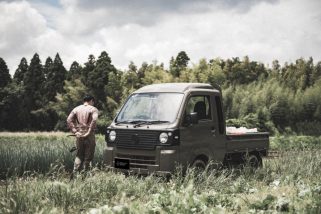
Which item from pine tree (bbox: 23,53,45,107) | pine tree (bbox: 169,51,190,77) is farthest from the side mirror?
pine tree (bbox: 23,53,45,107)

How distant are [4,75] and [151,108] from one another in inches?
2164

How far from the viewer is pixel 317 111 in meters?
34.9

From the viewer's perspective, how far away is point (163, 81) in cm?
4400

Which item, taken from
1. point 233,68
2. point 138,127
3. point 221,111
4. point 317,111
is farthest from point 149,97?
point 233,68

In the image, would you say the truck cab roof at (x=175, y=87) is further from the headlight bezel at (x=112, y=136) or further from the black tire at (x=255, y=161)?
the black tire at (x=255, y=161)

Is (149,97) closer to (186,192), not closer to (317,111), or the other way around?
(186,192)

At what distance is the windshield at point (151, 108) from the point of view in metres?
9.99

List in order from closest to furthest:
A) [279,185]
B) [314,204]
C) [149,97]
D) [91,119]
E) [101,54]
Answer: [314,204], [279,185], [149,97], [91,119], [101,54]

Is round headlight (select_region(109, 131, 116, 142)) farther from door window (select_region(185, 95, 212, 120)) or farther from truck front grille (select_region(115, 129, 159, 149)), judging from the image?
door window (select_region(185, 95, 212, 120))

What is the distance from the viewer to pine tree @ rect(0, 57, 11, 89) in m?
60.8

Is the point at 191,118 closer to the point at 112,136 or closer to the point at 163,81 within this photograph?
the point at 112,136

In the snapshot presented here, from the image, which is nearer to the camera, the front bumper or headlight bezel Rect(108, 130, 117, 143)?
the front bumper

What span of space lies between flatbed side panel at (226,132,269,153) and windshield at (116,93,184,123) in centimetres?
165

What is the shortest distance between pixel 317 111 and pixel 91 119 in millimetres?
26706
